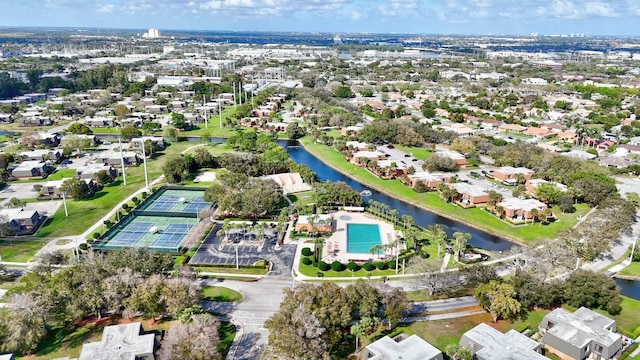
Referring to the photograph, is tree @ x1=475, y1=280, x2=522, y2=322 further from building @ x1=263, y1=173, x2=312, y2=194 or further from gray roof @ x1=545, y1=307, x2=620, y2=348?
building @ x1=263, y1=173, x2=312, y2=194

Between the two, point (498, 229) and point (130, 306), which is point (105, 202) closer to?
point (130, 306)

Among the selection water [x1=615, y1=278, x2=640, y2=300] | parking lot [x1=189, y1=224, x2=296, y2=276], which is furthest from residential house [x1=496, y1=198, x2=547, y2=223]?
parking lot [x1=189, y1=224, x2=296, y2=276]

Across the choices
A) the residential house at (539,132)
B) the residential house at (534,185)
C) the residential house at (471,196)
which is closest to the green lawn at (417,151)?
the residential house at (471,196)

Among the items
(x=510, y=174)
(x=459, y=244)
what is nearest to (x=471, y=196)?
(x=510, y=174)

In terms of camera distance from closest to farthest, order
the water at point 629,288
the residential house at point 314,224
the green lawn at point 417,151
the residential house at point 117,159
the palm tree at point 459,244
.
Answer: the water at point 629,288
the palm tree at point 459,244
the residential house at point 314,224
the residential house at point 117,159
the green lawn at point 417,151

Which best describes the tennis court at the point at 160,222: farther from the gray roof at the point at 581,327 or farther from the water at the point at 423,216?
the gray roof at the point at 581,327

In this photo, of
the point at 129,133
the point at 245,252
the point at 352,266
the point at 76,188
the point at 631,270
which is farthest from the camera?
the point at 129,133

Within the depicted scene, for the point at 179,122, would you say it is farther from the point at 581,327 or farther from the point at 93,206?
the point at 581,327
